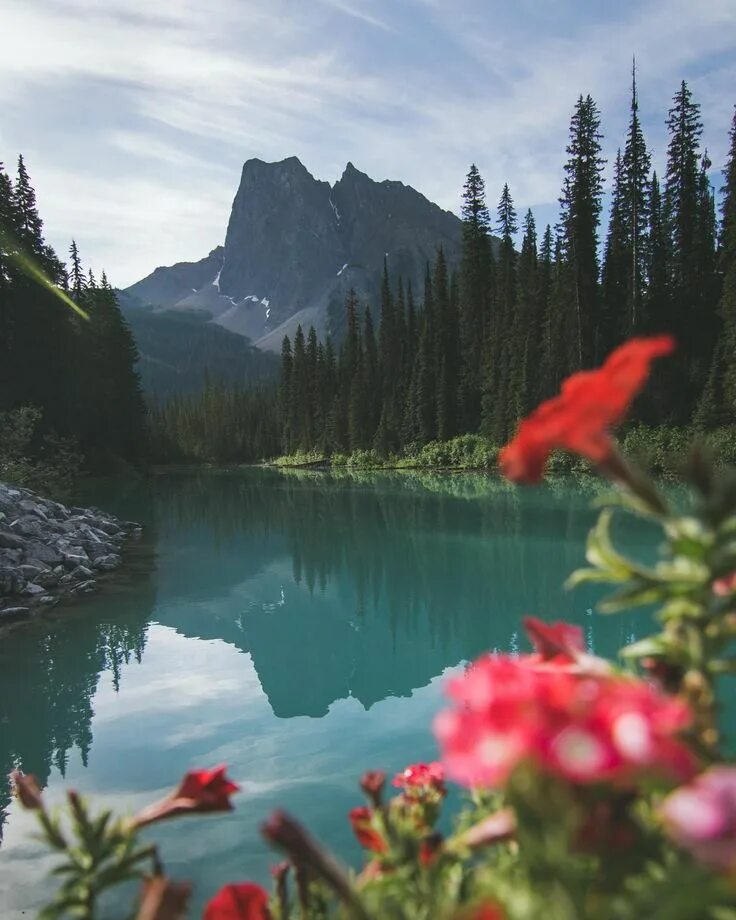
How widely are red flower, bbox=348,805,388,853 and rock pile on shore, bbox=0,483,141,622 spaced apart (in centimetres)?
970

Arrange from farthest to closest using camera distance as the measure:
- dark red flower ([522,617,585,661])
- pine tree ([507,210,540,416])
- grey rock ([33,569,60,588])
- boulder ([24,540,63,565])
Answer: pine tree ([507,210,540,416]) < boulder ([24,540,63,565]) < grey rock ([33,569,60,588]) < dark red flower ([522,617,585,661])

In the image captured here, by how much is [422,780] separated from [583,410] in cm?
111

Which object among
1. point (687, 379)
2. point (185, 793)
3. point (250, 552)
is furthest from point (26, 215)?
point (185, 793)

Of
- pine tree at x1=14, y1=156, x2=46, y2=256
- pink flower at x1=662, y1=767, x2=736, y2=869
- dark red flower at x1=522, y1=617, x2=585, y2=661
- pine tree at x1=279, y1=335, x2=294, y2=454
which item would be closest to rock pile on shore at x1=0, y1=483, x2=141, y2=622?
dark red flower at x1=522, y1=617, x2=585, y2=661

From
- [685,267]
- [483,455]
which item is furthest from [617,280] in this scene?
[483,455]

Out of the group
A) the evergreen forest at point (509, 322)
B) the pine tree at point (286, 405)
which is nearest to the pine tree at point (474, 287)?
the evergreen forest at point (509, 322)

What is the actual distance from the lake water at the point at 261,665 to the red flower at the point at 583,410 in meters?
4.11

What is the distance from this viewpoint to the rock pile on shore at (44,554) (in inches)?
405

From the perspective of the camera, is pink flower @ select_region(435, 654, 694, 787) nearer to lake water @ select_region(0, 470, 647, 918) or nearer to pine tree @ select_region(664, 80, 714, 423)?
lake water @ select_region(0, 470, 647, 918)

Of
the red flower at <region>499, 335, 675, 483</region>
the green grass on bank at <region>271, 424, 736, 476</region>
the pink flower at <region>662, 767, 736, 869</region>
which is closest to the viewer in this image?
the pink flower at <region>662, 767, 736, 869</region>

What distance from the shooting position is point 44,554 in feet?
39.2

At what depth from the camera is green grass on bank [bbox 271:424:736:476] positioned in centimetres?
2502

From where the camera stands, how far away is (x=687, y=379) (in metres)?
31.6

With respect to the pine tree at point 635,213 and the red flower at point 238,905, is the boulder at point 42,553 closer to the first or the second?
the red flower at point 238,905
